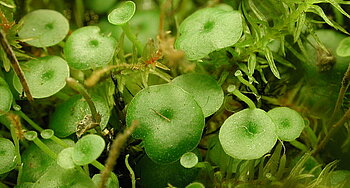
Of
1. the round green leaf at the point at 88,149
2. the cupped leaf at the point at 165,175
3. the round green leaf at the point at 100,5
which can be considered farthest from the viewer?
the round green leaf at the point at 100,5

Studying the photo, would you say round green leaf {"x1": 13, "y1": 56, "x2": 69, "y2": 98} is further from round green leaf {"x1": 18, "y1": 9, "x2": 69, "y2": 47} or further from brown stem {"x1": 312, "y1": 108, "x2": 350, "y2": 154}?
brown stem {"x1": 312, "y1": 108, "x2": 350, "y2": 154}

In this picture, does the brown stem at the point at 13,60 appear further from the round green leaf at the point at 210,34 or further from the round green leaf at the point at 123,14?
the round green leaf at the point at 210,34

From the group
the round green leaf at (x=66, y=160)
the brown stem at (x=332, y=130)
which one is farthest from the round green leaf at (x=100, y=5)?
the brown stem at (x=332, y=130)

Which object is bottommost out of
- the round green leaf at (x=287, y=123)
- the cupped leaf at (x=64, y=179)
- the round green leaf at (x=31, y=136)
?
the cupped leaf at (x=64, y=179)

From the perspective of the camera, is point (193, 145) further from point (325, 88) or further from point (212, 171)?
point (325, 88)

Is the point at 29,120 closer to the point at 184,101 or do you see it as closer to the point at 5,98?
the point at 5,98

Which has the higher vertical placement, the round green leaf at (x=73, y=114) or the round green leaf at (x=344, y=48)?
the round green leaf at (x=344, y=48)

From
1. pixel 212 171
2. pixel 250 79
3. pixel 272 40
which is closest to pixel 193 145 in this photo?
pixel 212 171
